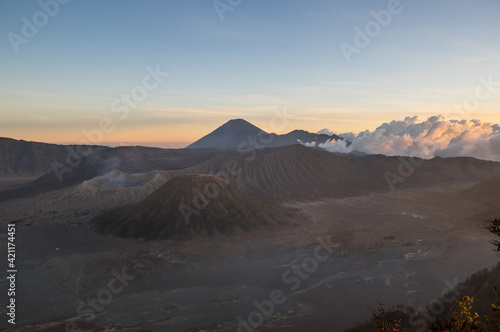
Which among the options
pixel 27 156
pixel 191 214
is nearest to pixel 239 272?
pixel 191 214

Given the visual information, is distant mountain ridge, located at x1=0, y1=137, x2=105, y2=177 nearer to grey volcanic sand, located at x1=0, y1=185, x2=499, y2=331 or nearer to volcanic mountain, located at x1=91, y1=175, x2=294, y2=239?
volcanic mountain, located at x1=91, y1=175, x2=294, y2=239

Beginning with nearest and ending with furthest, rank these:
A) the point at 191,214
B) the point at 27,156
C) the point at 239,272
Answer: the point at 239,272, the point at 191,214, the point at 27,156

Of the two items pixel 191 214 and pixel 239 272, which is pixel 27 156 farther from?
pixel 239 272

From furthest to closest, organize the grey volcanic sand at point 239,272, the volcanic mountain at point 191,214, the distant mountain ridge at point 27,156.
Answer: the distant mountain ridge at point 27,156 → the volcanic mountain at point 191,214 → the grey volcanic sand at point 239,272

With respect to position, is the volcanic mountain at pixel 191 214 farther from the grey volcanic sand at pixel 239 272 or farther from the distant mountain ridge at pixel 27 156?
the distant mountain ridge at pixel 27 156

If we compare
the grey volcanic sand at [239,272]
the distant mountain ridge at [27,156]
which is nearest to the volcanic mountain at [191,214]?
the grey volcanic sand at [239,272]

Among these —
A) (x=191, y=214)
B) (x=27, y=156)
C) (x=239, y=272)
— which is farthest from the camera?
(x=27, y=156)
